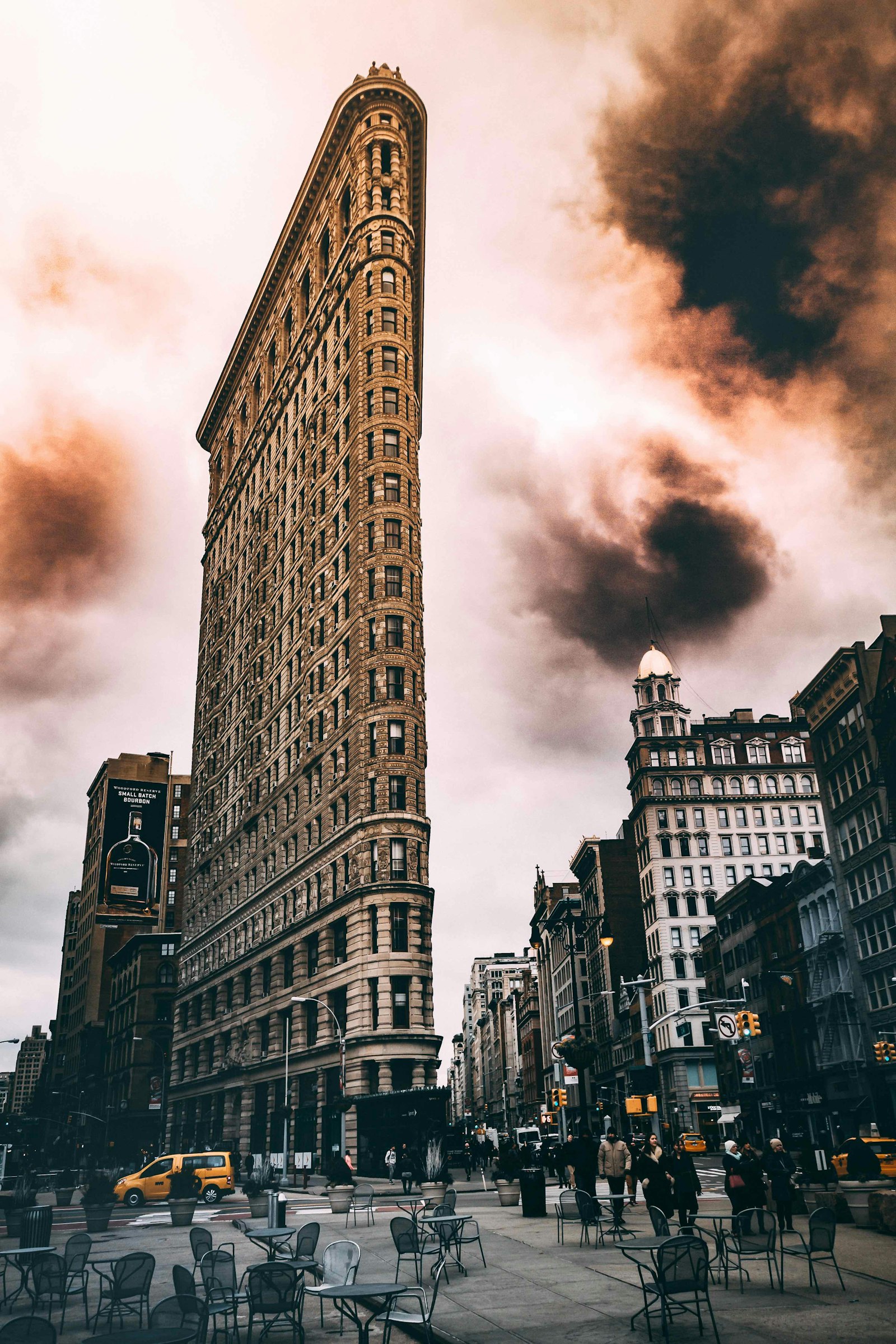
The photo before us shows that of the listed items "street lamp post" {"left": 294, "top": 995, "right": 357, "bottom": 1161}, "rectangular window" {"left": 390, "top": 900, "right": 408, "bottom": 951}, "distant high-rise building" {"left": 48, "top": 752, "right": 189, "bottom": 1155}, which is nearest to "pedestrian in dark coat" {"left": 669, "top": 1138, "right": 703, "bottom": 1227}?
"street lamp post" {"left": 294, "top": 995, "right": 357, "bottom": 1161}

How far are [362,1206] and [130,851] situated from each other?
47815 millimetres

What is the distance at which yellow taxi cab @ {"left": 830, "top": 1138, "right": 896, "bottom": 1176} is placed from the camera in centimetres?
2769

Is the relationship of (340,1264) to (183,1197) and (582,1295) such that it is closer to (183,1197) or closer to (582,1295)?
(582,1295)

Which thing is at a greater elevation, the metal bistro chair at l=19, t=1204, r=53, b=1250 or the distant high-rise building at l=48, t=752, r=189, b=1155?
the distant high-rise building at l=48, t=752, r=189, b=1155

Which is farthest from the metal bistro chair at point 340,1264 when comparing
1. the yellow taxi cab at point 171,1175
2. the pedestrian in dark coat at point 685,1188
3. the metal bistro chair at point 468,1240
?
the yellow taxi cab at point 171,1175

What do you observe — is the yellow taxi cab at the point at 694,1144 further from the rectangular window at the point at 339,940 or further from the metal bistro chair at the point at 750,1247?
the metal bistro chair at the point at 750,1247

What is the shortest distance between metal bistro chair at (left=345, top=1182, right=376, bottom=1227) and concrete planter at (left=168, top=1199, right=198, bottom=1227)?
4280 mm

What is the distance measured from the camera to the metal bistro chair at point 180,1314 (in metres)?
9.80

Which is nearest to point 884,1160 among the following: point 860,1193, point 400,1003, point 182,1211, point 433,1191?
point 860,1193

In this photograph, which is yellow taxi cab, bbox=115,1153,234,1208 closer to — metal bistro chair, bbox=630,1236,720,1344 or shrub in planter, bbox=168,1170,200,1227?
shrub in planter, bbox=168,1170,200,1227

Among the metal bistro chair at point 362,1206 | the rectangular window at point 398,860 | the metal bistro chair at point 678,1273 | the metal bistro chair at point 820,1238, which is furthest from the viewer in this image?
the rectangular window at point 398,860

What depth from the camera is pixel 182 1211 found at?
1117 inches

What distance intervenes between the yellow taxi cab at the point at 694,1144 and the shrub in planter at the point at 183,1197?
29464mm

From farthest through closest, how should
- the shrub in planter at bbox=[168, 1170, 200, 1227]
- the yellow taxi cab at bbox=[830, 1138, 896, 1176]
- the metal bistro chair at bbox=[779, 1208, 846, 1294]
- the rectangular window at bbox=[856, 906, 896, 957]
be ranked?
the rectangular window at bbox=[856, 906, 896, 957] < the shrub in planter at bbox=[168, 1170, 200, 1227] < the yellow taxi cab at bbox=[830, 1138, 896, 1176] < the metal bistro chair at bbox=[779, 1208, 846, 1294]
